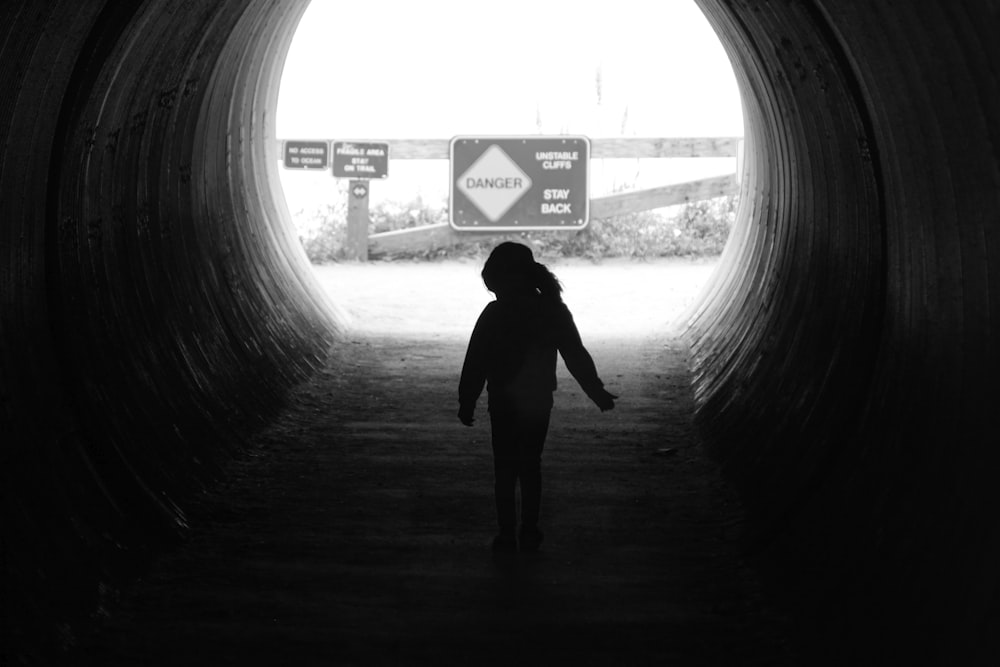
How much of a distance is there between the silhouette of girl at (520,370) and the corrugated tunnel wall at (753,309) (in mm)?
960

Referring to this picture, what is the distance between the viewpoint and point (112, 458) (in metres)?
5.14

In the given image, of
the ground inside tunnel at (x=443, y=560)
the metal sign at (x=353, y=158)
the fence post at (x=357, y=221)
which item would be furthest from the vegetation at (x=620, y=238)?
the ground inside tunnel at (x=443, y=560)

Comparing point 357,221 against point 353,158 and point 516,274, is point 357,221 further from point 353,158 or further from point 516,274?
point 516,274

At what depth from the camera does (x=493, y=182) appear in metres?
13.7

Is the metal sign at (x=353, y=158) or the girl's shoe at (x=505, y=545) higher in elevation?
the metal sign at (x=353, y=158)

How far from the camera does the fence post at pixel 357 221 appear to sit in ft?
58.1

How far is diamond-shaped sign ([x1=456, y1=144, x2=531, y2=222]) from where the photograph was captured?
1353 centimetres

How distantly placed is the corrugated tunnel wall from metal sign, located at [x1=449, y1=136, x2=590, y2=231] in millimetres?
4885

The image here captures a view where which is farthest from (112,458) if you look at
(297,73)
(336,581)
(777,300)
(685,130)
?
(297,73)

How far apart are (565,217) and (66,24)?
358 inches

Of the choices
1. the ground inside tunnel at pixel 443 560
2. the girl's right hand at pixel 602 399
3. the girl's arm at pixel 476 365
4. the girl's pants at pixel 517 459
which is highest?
the girl's arm at pixel 476 365

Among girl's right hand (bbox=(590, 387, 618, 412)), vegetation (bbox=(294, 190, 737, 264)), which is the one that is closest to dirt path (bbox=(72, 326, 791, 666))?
girl's right hand (bbox=(590, 387, 618, 412))

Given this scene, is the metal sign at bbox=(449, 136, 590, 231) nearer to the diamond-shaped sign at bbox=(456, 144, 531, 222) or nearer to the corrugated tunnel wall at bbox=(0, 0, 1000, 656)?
the diamond-shaped sign at bbox=(456, 144, 531, 222)

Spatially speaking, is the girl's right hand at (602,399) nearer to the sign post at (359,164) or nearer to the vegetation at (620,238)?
the sign post at (359,164)
